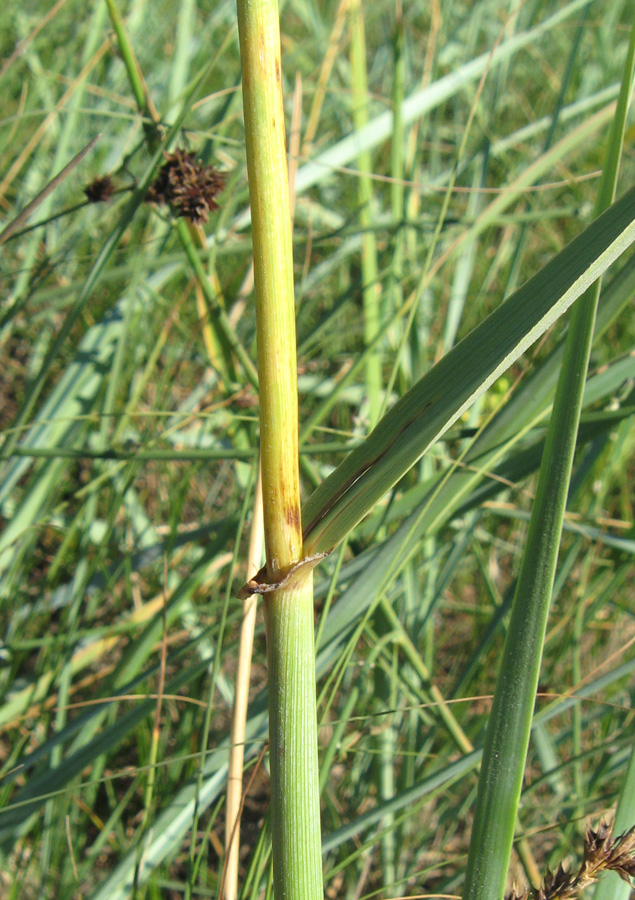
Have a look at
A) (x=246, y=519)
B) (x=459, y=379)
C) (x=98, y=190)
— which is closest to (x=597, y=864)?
(x=459, y=379)

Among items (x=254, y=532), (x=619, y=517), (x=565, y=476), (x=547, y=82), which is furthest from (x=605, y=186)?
(x=547, y=82)

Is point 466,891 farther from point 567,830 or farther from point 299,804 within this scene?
point 567,830

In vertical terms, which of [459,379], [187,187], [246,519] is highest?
[187,187]

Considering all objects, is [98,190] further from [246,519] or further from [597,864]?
[597,864]

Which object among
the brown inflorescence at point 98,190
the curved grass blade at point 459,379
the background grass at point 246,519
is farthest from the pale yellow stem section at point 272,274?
the brown inflorescence at point 98,190

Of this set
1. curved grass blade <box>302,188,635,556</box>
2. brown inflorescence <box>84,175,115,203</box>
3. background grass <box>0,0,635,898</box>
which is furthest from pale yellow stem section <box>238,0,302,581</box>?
brown inflorescence <box>84,175,115,203</box>
